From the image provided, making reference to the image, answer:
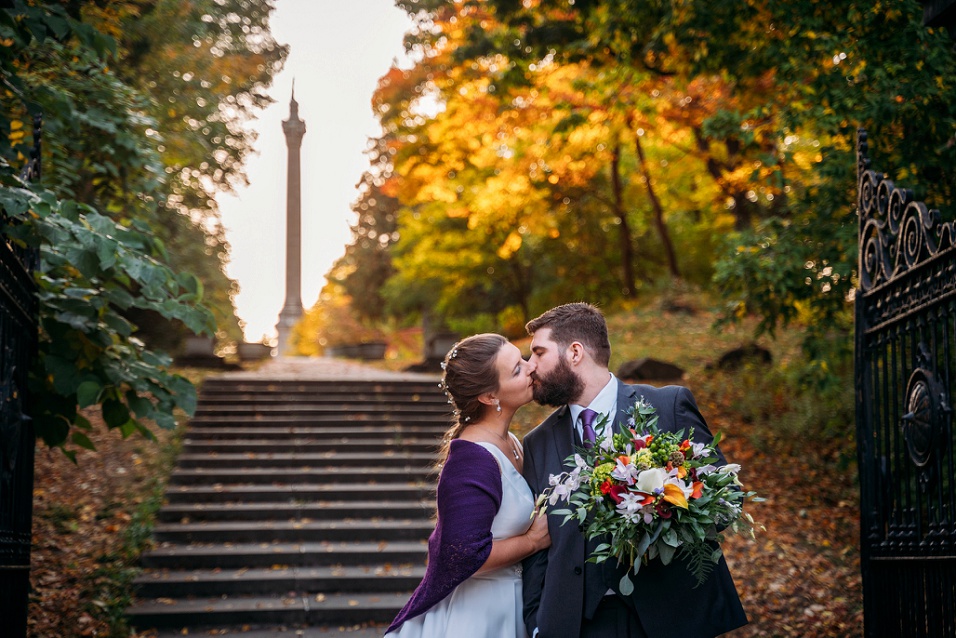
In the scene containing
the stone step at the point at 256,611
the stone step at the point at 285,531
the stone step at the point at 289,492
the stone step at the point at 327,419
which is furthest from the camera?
the stone step at the point at 327,419

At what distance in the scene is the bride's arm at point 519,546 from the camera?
3.00m

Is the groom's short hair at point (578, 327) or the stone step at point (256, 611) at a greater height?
the groom's short hair at point (578, 327)

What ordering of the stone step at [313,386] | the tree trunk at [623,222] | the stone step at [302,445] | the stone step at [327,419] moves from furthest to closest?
1. the tree trunk at [623,222]
2. the stone step at [313,386]
3. the stone step at [327,419]
4. the stone step at [302,445]

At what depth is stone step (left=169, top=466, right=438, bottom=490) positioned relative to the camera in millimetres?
9930

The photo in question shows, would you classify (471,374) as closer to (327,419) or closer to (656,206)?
(327,419)

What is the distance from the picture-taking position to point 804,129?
293 inches

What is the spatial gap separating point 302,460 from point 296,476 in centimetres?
55

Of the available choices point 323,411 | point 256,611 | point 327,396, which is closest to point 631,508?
point 256,611

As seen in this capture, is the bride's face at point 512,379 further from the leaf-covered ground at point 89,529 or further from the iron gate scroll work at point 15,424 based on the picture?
the leaf-covered ground at point 89,529

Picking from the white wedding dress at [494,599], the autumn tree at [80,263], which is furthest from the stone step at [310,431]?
the white wedding dress at [494,599]

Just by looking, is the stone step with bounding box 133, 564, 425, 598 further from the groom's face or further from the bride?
the groom's face

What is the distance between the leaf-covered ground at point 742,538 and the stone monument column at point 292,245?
29184 millimetres

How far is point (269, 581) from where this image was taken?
7691 millimetres

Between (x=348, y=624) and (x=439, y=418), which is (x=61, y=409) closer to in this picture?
(x=348, y=624)
